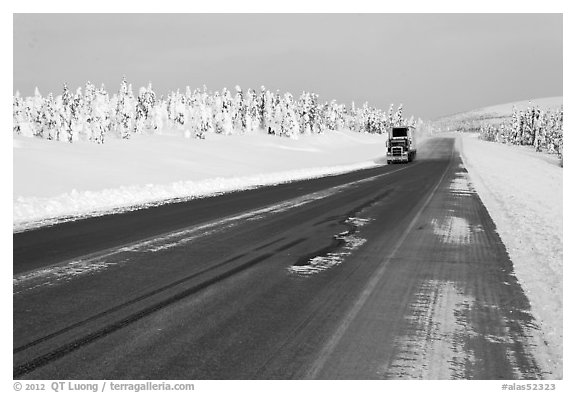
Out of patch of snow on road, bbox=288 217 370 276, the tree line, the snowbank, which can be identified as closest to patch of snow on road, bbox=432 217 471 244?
patch of snow on road, bbox=288 217 370 276

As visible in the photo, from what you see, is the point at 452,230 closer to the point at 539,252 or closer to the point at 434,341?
the point at 539,252

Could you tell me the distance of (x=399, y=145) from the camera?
4147 centimetres

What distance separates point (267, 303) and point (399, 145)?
3815 centimetres

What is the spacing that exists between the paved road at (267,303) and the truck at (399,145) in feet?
105

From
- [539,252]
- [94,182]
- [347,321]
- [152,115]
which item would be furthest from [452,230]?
[152,115]

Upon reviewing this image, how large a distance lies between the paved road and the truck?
32.1 m

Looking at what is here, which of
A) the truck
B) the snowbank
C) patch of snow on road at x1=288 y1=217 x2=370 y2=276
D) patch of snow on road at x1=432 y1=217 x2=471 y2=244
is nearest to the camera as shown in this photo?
patch of snow on road at x1=288 y1=217 x2=370 y2=276

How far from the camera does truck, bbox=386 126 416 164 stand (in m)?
41.4

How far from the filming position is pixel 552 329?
4.66m

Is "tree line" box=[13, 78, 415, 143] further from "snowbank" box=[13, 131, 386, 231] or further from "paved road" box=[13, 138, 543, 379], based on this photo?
"paved road" box=[13, 138, 543, 379]

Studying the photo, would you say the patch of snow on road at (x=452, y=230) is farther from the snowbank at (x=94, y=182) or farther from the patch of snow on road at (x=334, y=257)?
the snowbank at (x=94, y=182)

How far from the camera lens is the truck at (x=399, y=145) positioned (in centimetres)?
4138

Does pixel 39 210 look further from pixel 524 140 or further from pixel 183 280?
pixel 524 140
